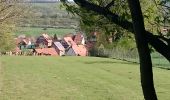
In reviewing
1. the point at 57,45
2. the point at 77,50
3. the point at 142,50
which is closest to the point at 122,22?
the point at 142,50

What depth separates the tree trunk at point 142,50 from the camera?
3789mm

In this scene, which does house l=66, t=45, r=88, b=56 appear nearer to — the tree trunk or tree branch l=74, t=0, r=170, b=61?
tree branch l=74, t=0, r=170, b=61

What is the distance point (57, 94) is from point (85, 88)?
3.39 meters

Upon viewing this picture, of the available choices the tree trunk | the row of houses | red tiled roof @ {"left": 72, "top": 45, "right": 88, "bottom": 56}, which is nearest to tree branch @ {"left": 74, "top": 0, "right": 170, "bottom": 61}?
the tree trunk

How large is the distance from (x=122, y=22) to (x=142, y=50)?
46 cm

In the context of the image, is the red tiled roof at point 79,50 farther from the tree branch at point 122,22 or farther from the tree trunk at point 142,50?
the tree trunk at point 142,50

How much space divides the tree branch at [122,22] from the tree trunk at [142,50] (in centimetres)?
13

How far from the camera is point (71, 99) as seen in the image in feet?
63.4

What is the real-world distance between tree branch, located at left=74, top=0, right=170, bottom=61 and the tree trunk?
0.13m

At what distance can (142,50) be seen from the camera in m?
3.80

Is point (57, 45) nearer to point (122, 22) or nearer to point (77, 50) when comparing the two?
point (77, 50)

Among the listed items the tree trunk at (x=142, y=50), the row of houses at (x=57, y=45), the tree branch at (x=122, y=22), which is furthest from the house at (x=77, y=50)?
the tree trunk at (x=142, y=50)

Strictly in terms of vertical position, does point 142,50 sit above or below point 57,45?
above

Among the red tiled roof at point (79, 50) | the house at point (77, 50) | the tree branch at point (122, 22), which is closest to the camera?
the tree branch at point (122, 22)
